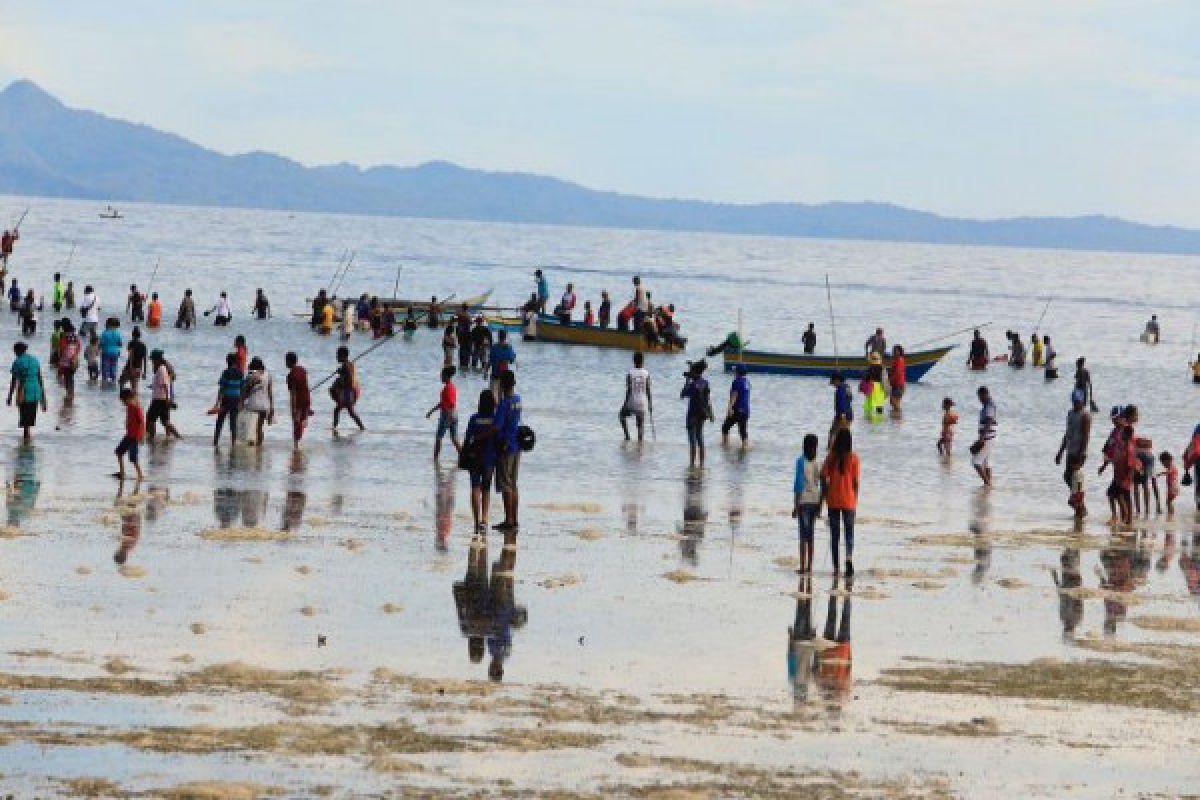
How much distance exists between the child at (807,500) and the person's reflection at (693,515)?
3.96ft

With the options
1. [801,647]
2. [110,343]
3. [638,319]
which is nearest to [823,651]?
[801,647]

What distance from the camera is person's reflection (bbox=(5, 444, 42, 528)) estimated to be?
69.5 ft

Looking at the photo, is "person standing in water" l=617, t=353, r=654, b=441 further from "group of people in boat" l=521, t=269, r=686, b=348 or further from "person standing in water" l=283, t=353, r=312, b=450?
"group of people in boat" l=521, t=269, r=686, b=348

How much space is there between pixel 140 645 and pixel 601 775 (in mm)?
4461

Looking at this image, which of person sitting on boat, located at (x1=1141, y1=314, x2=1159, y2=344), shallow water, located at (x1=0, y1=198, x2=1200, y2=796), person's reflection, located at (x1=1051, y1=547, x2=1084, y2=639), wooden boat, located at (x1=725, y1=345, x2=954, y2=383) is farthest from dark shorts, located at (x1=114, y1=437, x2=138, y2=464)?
person sitting on boat, located at (x1=1141, y1=314, x2=1159, y2=344)

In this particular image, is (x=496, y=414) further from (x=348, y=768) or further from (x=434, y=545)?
(x=348, y=768)

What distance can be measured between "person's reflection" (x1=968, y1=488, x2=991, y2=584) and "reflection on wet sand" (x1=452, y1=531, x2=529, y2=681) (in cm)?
457

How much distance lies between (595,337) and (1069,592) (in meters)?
44.8

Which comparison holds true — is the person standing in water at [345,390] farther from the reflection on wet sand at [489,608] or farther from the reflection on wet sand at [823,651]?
the reflection on wet sand at [823,651]

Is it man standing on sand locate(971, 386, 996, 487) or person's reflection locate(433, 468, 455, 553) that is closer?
person's reflection locate(433, 468, 455, 553)

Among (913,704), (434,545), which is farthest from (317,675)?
(434,545)

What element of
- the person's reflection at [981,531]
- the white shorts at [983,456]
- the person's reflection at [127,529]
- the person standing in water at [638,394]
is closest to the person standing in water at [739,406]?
the person standing in water at [638,394]

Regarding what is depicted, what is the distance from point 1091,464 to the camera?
114 feet

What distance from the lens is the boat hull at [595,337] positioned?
63.1 meters
